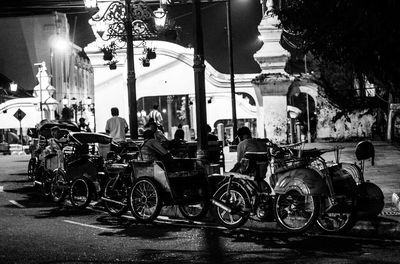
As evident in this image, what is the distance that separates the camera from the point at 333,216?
9641 millimetres

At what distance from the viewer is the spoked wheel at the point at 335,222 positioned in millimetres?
Result: 9258

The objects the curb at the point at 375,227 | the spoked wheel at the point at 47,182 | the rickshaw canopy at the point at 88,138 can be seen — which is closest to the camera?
the curb at the point at 375,227

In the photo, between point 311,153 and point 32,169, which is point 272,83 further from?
point 311,153

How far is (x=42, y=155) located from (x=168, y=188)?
7100 mm

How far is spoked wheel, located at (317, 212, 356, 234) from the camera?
30.4 feet

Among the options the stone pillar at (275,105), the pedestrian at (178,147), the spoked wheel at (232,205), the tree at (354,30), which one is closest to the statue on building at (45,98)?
the stone pillar at (275,105)

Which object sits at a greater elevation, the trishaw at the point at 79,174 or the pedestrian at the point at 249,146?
the pedestrian at the point at 249,146

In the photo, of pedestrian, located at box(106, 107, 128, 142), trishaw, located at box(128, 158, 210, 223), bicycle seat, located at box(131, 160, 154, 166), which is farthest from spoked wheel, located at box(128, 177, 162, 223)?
pedestrian, located at box(106, 107, 128, 142)

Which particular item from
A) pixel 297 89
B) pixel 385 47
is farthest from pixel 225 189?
pixel 297 89

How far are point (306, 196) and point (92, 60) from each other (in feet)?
62.4

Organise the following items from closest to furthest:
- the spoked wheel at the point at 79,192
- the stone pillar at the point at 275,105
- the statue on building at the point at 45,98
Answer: the spoked wheel at the point at 79,192
the stone pillar at the point at 275,105
the statue on building at the point at 45,98

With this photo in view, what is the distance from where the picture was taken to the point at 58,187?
14.2 m

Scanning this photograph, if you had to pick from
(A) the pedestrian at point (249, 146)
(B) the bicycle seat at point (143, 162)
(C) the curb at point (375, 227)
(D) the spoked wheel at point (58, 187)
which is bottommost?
(C) the curb at point (375, 227)

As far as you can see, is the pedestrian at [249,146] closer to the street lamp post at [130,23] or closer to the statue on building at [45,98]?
the street lamp post at [130,23]
